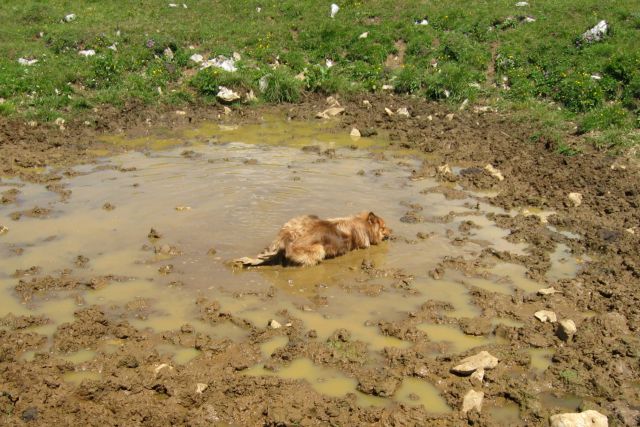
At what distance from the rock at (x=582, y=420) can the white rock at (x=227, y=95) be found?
14.9m

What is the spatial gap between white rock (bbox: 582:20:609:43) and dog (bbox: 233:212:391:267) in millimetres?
13821

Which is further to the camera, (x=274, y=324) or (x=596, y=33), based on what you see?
(x=596, y=33)

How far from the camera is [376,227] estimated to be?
9.81 m

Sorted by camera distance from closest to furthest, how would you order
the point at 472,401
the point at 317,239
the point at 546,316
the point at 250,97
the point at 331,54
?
the point at 472,401 < the point at 546,316 < the point at 317,239 < the point at 250,97 < the point at 331,54

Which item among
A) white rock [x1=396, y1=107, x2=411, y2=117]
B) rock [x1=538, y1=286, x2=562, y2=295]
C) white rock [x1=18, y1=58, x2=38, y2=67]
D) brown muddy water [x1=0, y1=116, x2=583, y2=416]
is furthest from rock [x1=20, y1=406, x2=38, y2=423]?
white rock [x1=18, y1=58, x2=38, y2=67]

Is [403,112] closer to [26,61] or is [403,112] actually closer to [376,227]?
[376,227]

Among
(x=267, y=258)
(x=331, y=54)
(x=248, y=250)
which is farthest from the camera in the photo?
(x=331, y=54)

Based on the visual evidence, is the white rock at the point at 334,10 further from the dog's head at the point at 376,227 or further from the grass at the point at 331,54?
the dog's head at the point at 376,227

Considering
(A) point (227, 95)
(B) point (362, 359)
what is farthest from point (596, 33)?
(B) point (362, 359)

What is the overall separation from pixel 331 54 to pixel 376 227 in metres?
13.9

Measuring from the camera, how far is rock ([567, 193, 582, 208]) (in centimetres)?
1160

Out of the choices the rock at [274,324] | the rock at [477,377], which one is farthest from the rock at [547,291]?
the rock at [274,324]

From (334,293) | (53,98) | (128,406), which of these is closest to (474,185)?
(334,293)

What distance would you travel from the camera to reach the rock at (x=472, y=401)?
613cm
